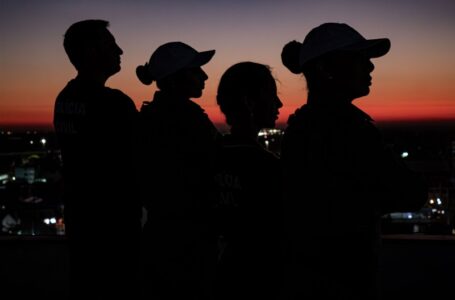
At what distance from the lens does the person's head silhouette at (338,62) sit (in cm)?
128

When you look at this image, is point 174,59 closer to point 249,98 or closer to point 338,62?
point 249,98

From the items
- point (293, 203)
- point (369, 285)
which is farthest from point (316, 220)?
point (369, 285)

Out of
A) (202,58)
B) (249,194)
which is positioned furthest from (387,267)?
(249,194)

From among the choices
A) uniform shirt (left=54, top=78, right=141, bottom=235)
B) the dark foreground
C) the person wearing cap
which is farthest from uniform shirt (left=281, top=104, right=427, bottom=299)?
the dark foreground

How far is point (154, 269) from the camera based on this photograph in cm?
182

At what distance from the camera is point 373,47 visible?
134cm

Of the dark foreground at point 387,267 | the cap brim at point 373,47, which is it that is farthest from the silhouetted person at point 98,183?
the dark foreground at point 387,267

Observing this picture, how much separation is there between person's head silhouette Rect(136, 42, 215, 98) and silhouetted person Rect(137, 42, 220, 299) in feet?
0.54

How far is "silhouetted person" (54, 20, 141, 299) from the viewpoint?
180 centimetres

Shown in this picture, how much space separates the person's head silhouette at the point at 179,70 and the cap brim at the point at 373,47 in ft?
2.74

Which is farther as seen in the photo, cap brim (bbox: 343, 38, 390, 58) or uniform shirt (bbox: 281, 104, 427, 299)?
cap brim (bbox: 343, 38, 390, 58)

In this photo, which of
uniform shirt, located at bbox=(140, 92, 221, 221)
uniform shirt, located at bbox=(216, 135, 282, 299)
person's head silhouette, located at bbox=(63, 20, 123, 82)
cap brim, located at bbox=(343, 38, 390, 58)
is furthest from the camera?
person's head silhouette, located at bbox=(63, 20, 123, 82)

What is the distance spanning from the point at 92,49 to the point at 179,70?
347 mm

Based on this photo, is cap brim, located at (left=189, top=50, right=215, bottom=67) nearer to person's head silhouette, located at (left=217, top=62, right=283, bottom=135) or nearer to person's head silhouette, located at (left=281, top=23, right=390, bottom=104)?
person's head silhouette, located at (left=217, top=62, right=283, bottom=135)
